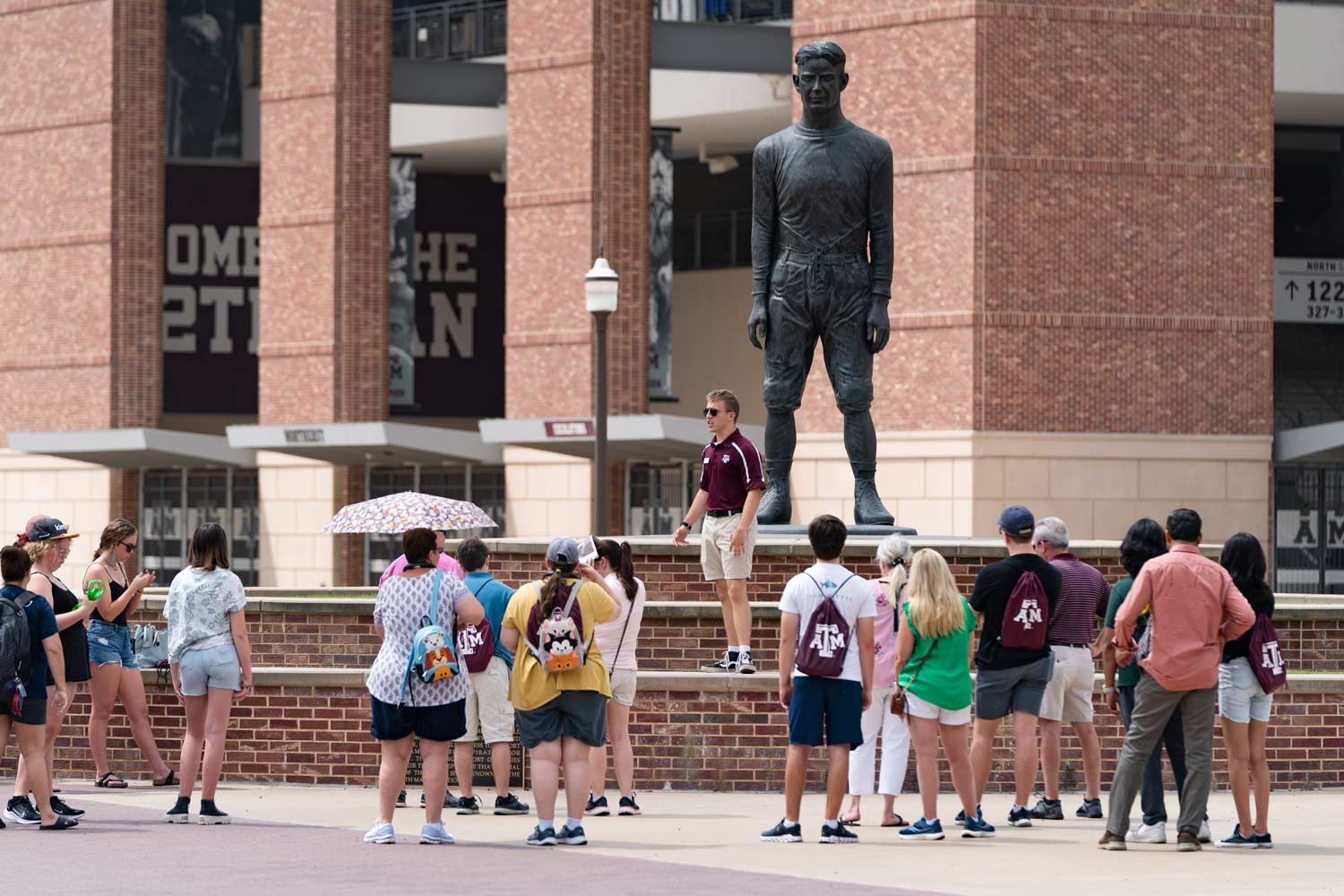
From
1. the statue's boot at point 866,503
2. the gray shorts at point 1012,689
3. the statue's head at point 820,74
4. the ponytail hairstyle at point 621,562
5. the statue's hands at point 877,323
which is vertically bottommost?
the gray shorts at point 1012,689

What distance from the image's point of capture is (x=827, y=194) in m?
16.2

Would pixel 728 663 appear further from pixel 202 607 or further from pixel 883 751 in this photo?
pixel 202 607

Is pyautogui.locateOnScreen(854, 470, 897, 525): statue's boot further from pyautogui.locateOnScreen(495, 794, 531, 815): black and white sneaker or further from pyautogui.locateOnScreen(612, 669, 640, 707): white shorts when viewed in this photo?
pyautogui.locateOnScreen(495, 794, 531, 815): black and white sneaker

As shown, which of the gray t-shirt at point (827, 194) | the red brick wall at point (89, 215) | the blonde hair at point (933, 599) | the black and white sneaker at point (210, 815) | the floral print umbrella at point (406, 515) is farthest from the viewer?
the red brick wall at point (89, 215)

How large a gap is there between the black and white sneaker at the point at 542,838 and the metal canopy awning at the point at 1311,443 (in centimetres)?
2234

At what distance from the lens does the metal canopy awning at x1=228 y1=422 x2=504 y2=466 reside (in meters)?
35.6

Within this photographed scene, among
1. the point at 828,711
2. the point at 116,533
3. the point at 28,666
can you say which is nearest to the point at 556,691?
the point at 828,711

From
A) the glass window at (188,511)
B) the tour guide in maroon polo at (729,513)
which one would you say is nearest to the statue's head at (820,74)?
the tour guide in maroon polo at (729,513)

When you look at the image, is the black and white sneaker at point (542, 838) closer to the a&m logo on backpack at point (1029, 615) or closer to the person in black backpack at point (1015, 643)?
the person in black backpack at point (1015, 643)

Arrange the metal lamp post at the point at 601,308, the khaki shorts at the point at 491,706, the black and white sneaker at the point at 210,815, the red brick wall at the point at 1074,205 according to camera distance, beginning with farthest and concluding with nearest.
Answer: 1. the red brick wall at the point at 1074,205
2. the metal lamp post at the point at 601,308
3. the khaki shorts at the point at 491,706
4. the black and white sneaker at the point at 210,815

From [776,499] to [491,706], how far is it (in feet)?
15.0

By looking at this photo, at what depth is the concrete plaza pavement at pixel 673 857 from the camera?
1021 centimetres

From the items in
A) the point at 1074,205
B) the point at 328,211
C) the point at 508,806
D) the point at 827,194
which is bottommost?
the point at 508,806

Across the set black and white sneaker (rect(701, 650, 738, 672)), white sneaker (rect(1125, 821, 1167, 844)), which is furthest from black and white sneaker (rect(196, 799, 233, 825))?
white sneaker (rect(1125, 821, 1167, 844))
